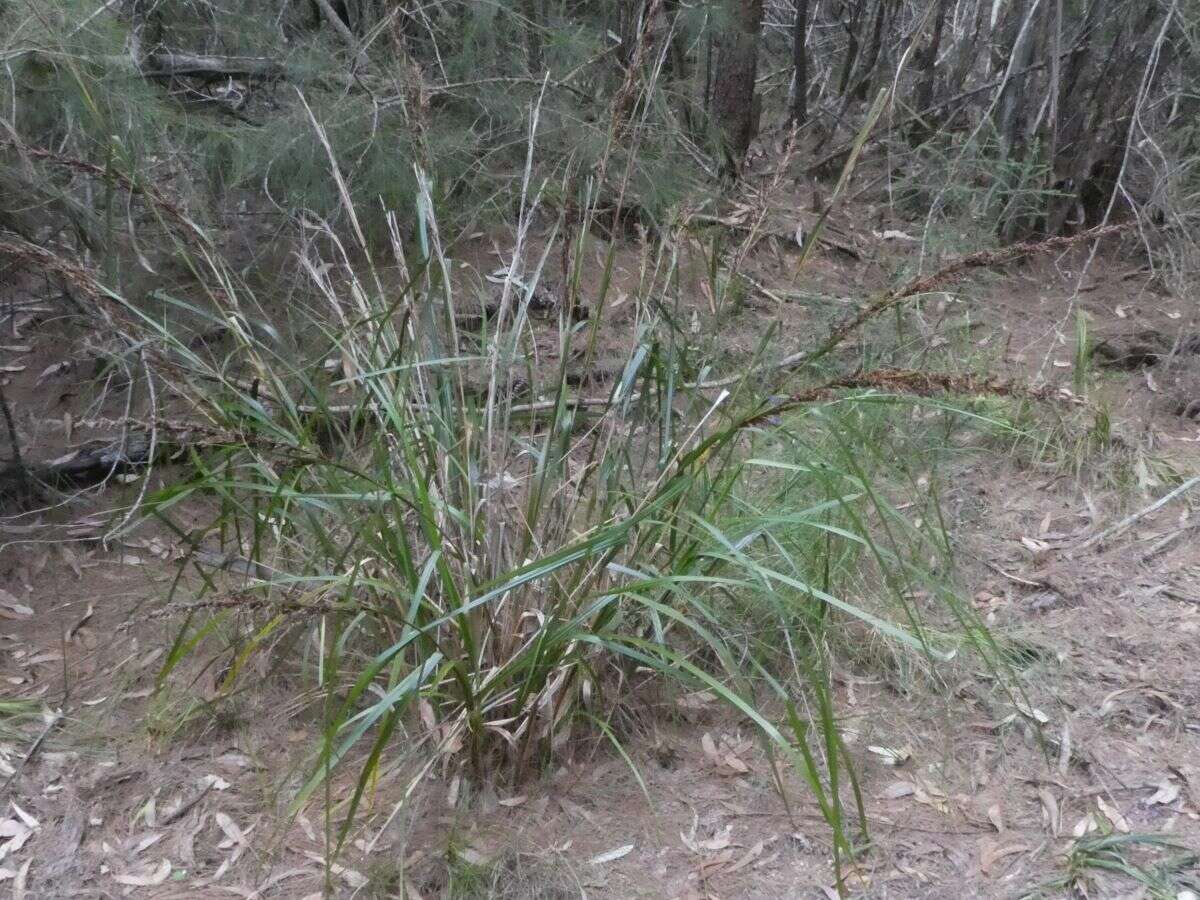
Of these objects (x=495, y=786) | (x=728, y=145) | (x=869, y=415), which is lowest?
(x=495, y=786)

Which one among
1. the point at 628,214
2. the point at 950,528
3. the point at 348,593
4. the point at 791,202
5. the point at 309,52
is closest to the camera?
the point at 348,593

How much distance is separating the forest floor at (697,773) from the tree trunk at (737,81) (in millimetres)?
2782

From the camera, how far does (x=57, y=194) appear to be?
3.21 m

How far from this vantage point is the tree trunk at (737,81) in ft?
18.0

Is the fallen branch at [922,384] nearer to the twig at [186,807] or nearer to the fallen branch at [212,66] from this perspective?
the twig at [186,807]

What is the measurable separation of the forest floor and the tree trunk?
2.78m

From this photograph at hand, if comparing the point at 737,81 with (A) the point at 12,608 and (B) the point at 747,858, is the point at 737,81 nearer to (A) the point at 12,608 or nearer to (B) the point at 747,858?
(A) the point at 12,608

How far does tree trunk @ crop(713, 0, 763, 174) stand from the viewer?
5496 mm

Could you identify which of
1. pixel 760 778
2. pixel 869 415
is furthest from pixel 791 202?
pixel 760 778

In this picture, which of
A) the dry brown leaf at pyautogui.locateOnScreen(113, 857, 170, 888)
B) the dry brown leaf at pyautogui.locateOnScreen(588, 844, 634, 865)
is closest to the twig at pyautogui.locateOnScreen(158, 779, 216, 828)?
the dry brown leaf at pyautogui.locateOnScreen(113, 857, 170, 888)

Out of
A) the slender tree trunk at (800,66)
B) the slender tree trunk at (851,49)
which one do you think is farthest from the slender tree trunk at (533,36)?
the slender tree trunk at (851,49)

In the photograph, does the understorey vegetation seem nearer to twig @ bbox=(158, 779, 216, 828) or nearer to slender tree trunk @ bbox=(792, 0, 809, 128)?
slender tree trunk @ bbox=(792, 0, 809, 128)

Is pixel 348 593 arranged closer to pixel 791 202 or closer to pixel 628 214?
pixel 628 214

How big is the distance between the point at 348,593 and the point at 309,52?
2.91 metres
